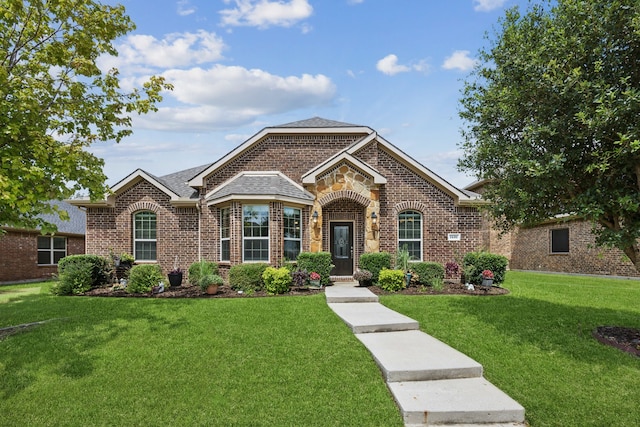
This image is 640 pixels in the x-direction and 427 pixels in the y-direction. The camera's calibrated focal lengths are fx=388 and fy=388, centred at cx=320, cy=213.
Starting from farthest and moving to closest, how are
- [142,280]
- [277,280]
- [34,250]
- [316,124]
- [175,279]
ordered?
[34,250] < [316,124] < [175,279] < [142,280] < [277,280]

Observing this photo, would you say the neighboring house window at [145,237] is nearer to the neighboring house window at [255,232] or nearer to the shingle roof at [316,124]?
the neighboring house window at [255,232]

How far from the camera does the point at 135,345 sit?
22.7ft

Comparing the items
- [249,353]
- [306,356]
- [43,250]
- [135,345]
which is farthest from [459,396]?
[43,250]

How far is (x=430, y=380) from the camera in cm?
542

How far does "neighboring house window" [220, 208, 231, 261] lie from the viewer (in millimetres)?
14234

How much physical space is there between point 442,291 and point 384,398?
298 inches

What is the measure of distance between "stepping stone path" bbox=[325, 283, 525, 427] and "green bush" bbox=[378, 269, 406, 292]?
12.5 ft

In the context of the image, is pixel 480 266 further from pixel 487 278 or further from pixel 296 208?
pixel 296 208

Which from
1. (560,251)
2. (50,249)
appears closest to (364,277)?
(560,251)

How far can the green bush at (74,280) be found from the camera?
1257 centimetres

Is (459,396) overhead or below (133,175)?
below

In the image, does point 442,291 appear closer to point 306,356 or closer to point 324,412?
point 306,356

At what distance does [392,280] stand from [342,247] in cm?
366

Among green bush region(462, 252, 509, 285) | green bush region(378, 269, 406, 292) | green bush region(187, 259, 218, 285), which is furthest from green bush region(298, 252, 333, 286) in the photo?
green bush region(462, 252, 509, 285)
